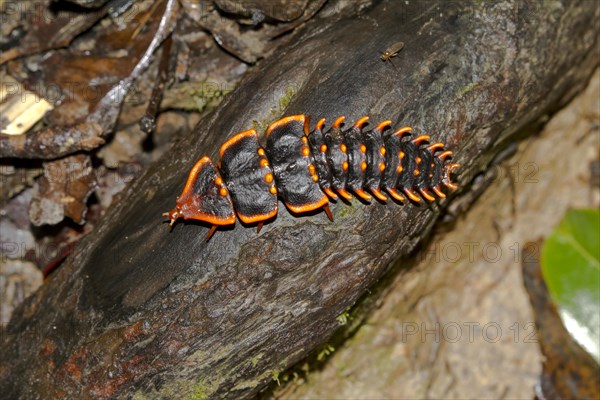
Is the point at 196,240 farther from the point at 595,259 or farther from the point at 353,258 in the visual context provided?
the point at 595,259

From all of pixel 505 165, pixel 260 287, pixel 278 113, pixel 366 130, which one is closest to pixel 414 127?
pixel 366 130

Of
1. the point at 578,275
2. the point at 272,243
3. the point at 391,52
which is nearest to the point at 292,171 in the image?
the point at 272,243

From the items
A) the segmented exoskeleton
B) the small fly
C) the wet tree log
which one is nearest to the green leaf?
the wet tree log

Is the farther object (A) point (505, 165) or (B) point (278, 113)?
(A) point (505, 165)

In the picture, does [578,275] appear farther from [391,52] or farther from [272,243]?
[272,243]

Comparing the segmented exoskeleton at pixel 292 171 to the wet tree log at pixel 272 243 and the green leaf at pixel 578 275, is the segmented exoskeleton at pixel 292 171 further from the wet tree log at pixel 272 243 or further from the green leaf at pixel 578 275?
the green leaf at pixel 578 275

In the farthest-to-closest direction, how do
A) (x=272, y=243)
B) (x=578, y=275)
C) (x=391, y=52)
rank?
(x=578, y=275) → (x=391, y=52) → (x=272, y=243)

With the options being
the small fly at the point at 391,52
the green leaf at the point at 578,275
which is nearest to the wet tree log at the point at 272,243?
the small fly at the point at 391,52
